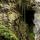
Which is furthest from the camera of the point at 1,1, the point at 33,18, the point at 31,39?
the point at 33,18

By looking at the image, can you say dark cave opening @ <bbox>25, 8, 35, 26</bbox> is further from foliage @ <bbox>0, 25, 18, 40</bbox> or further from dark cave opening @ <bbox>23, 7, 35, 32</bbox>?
foliage @ <bbox>0, 25, 18, 40</bbox>

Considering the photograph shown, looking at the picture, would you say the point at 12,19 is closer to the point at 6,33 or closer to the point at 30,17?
the point at 6,33

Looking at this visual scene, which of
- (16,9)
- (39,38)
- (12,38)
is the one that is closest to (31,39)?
(39,38)

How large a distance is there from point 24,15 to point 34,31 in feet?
1.45

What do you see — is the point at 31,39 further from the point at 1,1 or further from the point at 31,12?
the point at 1,1

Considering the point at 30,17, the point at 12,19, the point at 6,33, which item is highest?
the point at 12,19

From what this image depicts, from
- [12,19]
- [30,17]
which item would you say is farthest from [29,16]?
[12,19]

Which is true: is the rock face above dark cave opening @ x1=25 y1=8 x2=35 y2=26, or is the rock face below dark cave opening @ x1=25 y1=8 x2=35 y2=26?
above

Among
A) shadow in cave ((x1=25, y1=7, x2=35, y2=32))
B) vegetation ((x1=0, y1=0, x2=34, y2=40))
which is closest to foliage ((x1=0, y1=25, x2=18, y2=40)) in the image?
vegetation ((x1=0, y1=0, x2=34, y2=40))

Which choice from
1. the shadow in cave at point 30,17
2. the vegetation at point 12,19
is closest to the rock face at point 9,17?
the vegetation at point 12,19

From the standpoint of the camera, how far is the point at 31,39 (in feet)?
9.74

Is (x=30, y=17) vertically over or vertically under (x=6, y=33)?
under

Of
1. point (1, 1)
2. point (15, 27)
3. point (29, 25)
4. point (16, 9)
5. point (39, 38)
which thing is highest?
point (1, 1)

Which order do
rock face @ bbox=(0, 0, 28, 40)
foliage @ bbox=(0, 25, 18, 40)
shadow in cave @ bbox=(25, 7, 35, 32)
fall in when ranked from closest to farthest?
foliage @ bbox=(0, 25, 18, 40) < rock face @ bbox=(0, 0, 28, 40) < shadow in cave @ bbox=(25, 7, 35, 32)
